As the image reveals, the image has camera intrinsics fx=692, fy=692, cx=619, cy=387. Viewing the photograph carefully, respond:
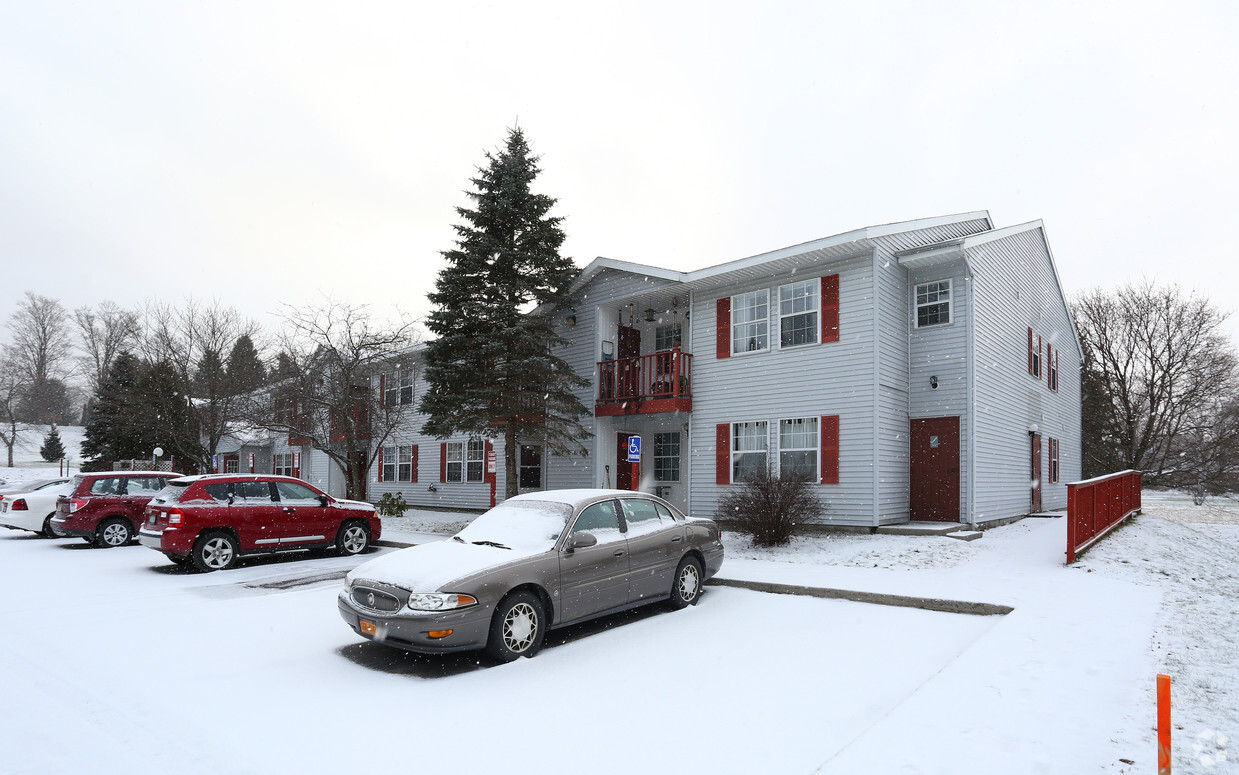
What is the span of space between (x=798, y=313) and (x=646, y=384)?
4.43 m

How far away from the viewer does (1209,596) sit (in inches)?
324

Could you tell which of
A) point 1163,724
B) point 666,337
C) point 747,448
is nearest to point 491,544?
point 1163,724

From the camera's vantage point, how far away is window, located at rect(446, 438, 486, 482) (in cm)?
2323

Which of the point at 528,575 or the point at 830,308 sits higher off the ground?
the point at 830,308

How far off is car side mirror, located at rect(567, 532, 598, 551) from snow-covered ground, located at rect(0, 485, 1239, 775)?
97 centimetres

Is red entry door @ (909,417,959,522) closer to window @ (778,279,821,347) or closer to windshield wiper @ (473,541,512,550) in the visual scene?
window @ (778,279,821,347)

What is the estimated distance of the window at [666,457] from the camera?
741 inches

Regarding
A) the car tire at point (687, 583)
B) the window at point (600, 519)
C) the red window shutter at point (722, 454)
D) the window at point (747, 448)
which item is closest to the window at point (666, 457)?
the red window shutter at point (722, 454)

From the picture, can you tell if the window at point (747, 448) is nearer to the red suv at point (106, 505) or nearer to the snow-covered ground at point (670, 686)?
the snow-covered ground at point (670, 686)

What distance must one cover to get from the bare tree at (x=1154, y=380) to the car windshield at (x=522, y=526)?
125 ft

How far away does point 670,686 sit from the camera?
18.2 feet

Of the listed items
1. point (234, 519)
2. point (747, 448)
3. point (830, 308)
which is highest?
point (830, 308)

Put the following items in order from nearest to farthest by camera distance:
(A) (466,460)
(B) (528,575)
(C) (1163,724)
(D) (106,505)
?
(C) (1163,724), (B) (528,575), (D) (106,505), (A) (466,460)

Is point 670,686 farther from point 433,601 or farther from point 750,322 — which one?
point 750,322
